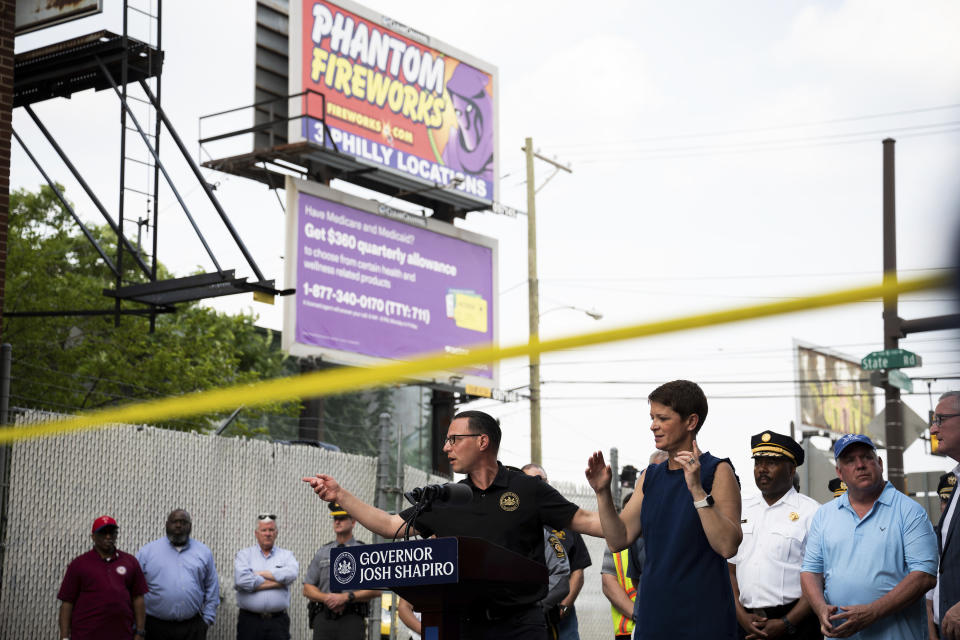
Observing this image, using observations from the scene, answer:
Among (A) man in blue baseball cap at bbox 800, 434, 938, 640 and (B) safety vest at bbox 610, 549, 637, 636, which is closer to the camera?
(A) man in blue baseball cap at bbox 800, 434, 938, 640

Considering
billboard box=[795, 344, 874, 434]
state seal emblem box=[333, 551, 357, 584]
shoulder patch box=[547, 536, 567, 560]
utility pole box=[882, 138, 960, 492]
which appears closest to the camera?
state seal emblem box=[333, 551, 357, 584]

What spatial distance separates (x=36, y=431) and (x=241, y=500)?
100 inches

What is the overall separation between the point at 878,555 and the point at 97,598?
6.17 m

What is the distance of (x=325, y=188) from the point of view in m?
26.9

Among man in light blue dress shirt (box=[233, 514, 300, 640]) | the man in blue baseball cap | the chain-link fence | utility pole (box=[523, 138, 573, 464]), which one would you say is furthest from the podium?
utility pole (box=[523, 138, 573, 464])

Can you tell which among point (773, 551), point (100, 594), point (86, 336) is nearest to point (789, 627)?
point (773, 551)

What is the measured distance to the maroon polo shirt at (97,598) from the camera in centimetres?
941

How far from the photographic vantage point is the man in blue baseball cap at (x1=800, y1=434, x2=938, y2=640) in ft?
19.1

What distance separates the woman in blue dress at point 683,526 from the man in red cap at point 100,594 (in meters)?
5.66

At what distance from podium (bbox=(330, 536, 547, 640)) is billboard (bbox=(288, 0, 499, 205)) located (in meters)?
21.6

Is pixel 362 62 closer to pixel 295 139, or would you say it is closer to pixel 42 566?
pixel 295 139

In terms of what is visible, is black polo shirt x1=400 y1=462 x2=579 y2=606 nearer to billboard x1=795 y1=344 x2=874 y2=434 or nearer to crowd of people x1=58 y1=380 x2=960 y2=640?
crowd of people x1=58 y1=380 x2=960 y2=640

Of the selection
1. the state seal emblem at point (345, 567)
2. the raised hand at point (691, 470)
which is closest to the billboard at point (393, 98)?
the state seal emblem at point (345, 567)

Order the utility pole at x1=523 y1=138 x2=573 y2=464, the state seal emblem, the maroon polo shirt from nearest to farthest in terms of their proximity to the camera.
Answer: the state seal emblem
the maroon polo shirt
the utility pole at x1=523 y1=138 x2=573 y2=464
